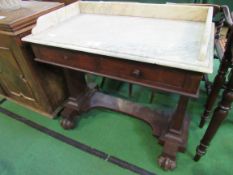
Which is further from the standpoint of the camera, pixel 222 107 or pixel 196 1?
pixel 196 1

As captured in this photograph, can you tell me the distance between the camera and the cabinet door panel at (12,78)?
1316mm

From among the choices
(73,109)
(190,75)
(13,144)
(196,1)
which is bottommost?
(13,144)

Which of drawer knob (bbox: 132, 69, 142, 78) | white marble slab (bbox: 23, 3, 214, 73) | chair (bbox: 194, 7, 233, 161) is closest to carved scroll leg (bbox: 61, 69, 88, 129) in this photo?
white marble slab (bbox: 23, 3, 214, 73)

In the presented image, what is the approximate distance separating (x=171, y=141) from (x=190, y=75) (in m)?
0.61

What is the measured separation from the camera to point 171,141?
3.89 feet

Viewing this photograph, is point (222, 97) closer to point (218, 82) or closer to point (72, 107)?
point (218, 82)

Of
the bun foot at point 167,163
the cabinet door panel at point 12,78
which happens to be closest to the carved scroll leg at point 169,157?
the bun foot at point 167,163

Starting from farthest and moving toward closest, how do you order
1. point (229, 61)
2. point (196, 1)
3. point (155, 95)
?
point (196, 1), point (155, 95), point (229, 61)

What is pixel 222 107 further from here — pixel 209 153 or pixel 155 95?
pixel 155 95

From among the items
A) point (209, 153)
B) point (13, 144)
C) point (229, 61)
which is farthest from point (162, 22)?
point (13, 144)

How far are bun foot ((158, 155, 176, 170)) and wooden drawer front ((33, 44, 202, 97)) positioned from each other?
57 centimetres

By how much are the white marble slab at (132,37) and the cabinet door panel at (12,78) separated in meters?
0.38

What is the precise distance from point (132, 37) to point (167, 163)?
81 cm

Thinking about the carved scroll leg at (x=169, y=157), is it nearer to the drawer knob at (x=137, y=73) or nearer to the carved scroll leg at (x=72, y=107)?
the drawer knob at (x=137, y=73)
